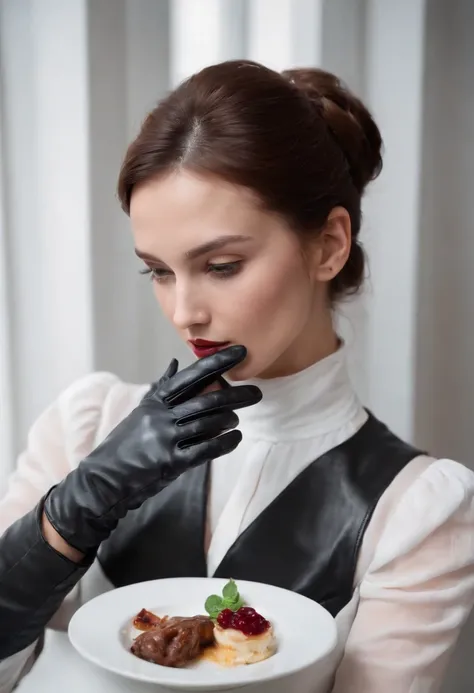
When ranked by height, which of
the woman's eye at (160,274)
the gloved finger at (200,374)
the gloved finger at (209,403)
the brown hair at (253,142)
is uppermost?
the brown hair at (253,142)

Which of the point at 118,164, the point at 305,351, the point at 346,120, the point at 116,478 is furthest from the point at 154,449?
the point at 118,164

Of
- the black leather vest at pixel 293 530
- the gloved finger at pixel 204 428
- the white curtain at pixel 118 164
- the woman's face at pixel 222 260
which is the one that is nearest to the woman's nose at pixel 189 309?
the woman's face at pixel 222 260

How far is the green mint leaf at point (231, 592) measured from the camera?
2.93 ft

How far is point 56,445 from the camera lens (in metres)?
1.22

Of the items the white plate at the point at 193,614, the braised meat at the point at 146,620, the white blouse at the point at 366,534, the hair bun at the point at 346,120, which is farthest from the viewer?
the hair bun at the point at 346,120

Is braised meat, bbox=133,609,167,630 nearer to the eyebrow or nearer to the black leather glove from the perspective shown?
the black leather glove

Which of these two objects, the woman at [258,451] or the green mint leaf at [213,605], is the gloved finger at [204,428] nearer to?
the woman at [258,451]

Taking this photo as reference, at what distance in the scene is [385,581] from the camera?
99 centimetres

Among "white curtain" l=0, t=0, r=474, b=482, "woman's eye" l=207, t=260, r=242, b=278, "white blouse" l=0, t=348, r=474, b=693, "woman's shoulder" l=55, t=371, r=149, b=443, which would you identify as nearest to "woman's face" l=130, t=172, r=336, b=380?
"woman's eye" l=207, t=260, r=242, b=278

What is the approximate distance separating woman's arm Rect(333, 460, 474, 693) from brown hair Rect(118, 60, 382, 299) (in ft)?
1.28

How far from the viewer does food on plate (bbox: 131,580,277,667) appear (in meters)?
0.82

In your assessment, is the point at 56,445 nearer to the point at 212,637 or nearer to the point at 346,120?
the point at 212,637

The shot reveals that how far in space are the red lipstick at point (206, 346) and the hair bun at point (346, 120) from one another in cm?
34

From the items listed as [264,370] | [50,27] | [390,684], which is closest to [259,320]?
[264,370]
